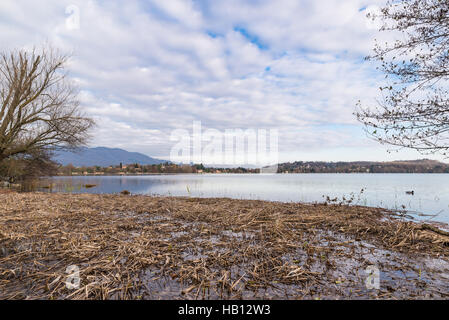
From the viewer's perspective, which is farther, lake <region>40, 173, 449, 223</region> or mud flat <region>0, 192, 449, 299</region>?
lake <region>40, 173, 449, 223</region>

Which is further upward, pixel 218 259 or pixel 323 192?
pixel 218 259

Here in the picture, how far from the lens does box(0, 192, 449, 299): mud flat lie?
2.93 metres

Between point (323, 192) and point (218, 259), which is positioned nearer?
point (218, 259)

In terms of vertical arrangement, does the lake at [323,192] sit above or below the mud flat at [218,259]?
below

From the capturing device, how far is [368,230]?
611cm

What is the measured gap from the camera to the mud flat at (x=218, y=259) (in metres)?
2.93

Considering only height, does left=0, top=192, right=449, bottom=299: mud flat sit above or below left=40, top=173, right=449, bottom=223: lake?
above

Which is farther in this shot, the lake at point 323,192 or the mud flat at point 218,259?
the lake at point 323,192

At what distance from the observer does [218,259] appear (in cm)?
388
